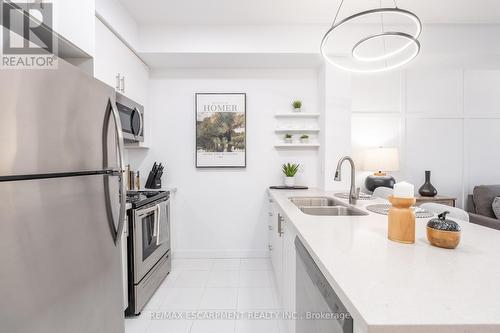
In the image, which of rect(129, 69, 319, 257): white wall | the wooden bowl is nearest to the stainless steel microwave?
rect(129, 69, 319, 257): white wall

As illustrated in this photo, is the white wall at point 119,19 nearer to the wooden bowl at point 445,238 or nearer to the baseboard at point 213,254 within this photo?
the baseboard at point 213,254

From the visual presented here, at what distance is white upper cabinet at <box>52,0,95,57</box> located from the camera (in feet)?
4.06

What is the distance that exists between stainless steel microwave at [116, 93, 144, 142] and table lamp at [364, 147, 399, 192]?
2.56m

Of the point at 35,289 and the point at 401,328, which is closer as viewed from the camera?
the point at 401,328

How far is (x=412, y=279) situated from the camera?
0.64m

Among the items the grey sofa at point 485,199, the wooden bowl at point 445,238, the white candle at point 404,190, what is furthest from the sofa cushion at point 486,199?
the white candle at point 404,190

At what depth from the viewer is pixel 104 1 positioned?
1914mm

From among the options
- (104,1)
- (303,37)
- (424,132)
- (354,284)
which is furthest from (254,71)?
(354,284)

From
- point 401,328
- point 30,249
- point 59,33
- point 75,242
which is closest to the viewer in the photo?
point 401,328

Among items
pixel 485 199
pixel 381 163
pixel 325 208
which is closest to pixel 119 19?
pixel 325 208

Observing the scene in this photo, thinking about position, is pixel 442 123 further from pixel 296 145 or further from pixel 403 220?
pixel 403 220

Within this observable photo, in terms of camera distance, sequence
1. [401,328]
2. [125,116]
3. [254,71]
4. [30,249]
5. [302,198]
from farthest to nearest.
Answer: [254,71] < [302,198] < [125,116] < [30,249] < [401,328]

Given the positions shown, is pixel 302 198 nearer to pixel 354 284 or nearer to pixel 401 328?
pixel 354 284

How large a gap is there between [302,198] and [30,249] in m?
1.91
